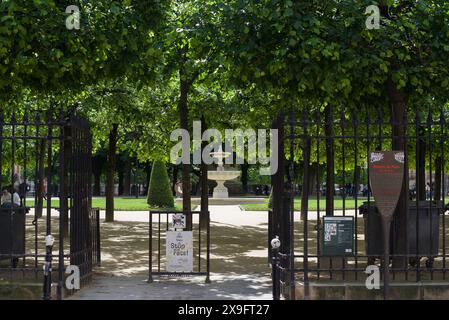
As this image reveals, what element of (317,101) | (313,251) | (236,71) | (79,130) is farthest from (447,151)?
(79,130)

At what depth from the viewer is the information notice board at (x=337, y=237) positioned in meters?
10.7

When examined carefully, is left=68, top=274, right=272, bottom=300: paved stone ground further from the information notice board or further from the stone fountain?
the stone fountain

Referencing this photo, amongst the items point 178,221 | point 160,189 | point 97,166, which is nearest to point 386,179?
point 178,221

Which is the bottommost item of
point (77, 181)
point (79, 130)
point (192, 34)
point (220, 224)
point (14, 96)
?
point (220, 224)

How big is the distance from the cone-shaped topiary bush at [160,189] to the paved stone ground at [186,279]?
682 inches

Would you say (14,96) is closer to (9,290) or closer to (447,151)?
(9,290)

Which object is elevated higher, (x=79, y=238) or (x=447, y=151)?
(x=447, y=151)

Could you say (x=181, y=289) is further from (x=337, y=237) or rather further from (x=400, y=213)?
(x=400, y=213)

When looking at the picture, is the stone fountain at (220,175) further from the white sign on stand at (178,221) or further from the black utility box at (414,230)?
the black utility box at (414,230)

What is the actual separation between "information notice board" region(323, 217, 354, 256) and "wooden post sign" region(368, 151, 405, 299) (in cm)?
118

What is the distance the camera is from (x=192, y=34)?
488 inches

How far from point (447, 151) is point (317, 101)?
1516 cm

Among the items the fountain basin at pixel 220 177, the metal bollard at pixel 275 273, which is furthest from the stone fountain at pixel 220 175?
the metal bollard at pixel 275 273

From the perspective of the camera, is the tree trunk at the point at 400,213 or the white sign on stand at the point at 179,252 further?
the white sign on stand at the point at 179,252
